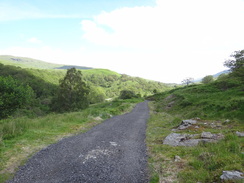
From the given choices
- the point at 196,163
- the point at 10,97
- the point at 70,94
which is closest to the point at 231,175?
the point at 196,163

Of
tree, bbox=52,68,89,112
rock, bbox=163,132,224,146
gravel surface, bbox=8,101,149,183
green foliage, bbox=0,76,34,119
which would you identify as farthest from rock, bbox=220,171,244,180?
tree, bbox=52,68,89,112

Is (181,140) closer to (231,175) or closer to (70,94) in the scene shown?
(231,175)

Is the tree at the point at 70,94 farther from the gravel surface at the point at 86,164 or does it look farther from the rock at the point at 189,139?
the rock at the point at 189,139

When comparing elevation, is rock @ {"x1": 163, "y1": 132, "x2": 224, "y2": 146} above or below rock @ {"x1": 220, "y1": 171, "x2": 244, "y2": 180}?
below

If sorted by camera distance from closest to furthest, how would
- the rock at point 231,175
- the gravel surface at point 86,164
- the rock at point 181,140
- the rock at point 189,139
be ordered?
the rock at point 231,175 < the gravel surface at point 86,164 < the rock at point 189,139 < the rock at point 181,140

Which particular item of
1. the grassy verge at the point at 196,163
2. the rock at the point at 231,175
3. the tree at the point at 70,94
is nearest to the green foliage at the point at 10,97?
the tree at the point at 70,94

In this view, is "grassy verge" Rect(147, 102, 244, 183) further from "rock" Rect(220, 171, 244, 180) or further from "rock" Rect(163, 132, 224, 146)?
"rock" Rect(163, 132, 224, 146)

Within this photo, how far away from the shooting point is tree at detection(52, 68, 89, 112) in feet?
166

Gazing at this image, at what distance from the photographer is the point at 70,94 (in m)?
51.6

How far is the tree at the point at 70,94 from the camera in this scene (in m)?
50.6

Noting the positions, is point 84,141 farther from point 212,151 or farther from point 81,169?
point 212,151

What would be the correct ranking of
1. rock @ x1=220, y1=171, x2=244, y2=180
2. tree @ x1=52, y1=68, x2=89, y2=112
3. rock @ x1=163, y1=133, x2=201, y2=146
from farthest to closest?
tree @ x1=52, y1=68, x2=89, y2=112 → rock @ x1=163, y1=133, x2=201, y2=146 → rock @ x1=220, y1=171, x2=244, y2=180

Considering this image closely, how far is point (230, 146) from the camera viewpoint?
845 centimetres

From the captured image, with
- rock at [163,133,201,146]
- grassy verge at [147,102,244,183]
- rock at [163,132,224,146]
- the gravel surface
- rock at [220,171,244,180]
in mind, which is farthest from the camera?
rock at [163,133,201,146]
